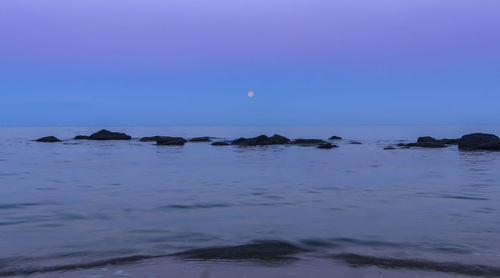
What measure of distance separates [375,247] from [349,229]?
1.50m

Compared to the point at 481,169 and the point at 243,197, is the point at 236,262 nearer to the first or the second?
the point at 243,197

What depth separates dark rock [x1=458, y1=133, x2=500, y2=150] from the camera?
41.3 m

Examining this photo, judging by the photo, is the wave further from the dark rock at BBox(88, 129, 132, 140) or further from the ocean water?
the dark rock at BBox(88, 129, 132, 140)

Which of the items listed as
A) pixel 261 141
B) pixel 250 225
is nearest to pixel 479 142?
pixel 261 141

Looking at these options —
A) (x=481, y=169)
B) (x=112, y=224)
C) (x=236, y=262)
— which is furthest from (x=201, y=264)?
(x=481, y=169)

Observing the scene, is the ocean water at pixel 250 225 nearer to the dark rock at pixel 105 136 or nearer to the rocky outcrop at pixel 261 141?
the rocky outcrop at pixel 261 141

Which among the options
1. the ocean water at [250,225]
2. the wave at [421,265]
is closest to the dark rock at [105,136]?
the ocean water at [250,225]

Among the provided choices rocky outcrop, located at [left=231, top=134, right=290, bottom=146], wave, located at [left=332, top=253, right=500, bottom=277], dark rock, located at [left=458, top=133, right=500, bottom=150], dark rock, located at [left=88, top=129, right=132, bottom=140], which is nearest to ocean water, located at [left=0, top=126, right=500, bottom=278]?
wave, located at [left=332, top=253, right=500, bottom=277]

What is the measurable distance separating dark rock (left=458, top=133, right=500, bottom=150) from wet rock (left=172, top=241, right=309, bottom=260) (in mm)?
42331

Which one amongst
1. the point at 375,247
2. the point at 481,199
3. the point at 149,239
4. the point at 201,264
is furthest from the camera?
the point at 481,199

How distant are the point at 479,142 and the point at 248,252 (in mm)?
46590

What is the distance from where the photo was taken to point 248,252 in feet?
22.9

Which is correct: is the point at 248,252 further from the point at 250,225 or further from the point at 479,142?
the point at 479,142

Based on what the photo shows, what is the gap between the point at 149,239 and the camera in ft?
26.0
